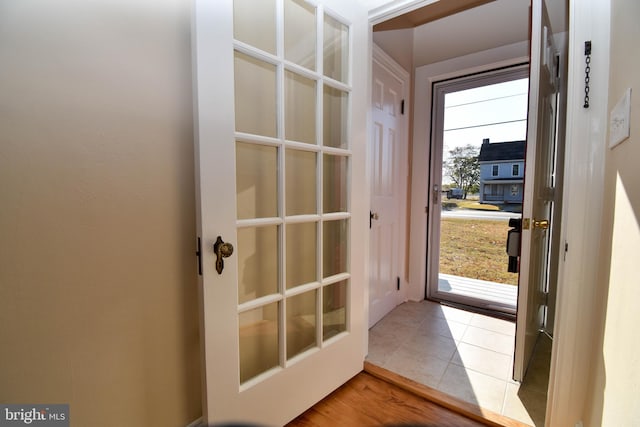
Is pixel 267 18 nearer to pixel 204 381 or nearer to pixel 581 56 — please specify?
pixel 581 56

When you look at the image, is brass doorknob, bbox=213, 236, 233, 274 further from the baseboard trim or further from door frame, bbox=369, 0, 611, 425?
door frame, bbox=369, 0, 611, 425

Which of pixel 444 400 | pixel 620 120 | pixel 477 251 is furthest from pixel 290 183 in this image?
pixel 477 251

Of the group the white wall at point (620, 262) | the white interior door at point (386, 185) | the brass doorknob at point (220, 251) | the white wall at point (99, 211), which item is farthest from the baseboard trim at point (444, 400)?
the brass doorknob at point (220, 251)

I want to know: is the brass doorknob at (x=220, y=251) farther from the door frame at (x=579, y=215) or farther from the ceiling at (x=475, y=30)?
the ceiling at (x=475, y=30)

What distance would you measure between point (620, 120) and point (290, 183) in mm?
1106

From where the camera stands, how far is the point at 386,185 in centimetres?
234

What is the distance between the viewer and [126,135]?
3.01 ft

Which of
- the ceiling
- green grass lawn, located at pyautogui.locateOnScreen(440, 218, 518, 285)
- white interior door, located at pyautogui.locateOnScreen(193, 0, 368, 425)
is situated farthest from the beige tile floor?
the ceiling

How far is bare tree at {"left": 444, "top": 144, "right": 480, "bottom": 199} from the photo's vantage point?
2.77 meters

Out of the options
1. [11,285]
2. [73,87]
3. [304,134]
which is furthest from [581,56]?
[11,285]

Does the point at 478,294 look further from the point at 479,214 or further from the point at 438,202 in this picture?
the point at 438,202

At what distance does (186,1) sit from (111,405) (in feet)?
4.66

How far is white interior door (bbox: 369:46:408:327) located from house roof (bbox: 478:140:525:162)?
828 millimetres

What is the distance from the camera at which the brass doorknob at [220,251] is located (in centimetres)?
97
